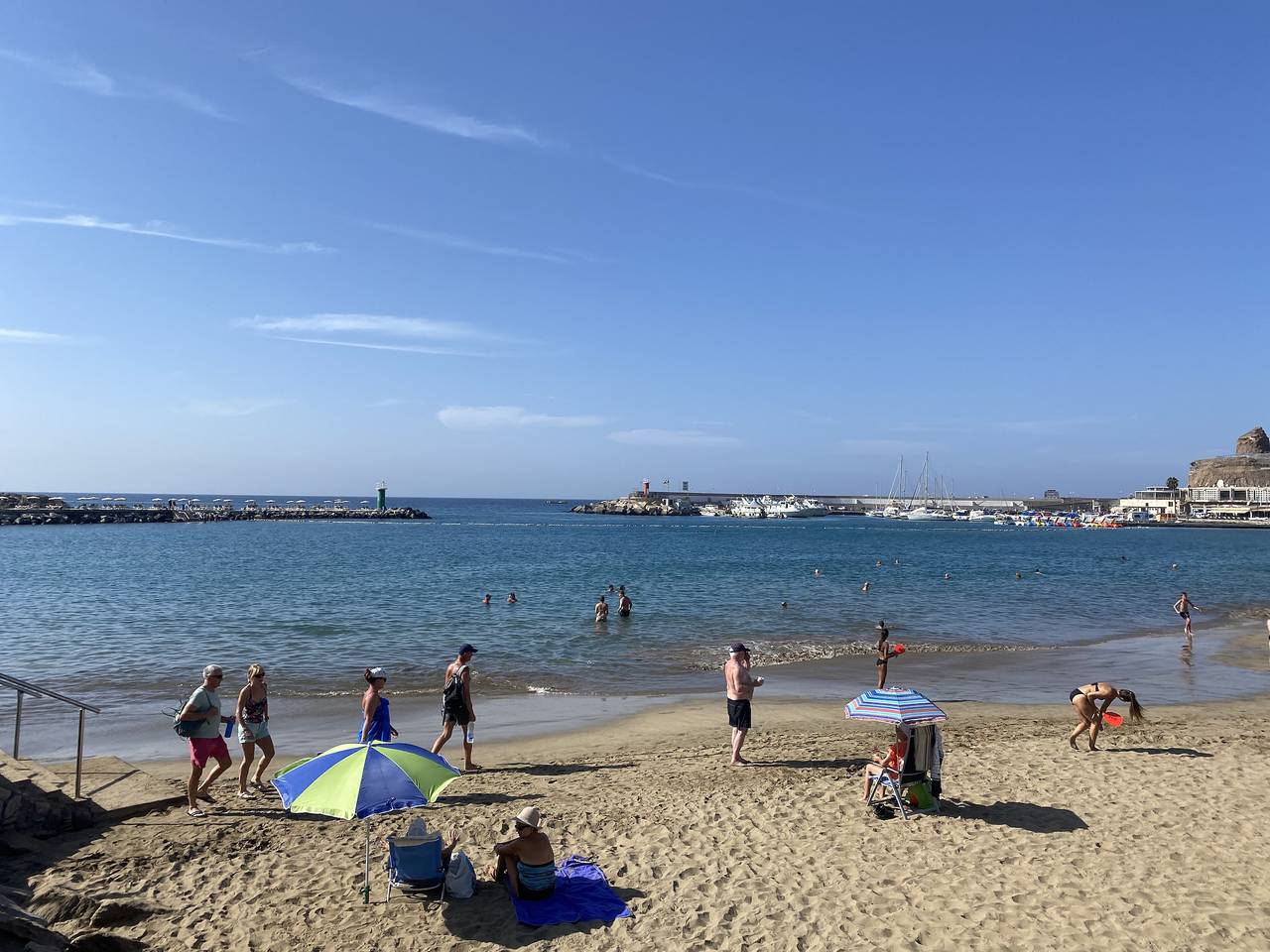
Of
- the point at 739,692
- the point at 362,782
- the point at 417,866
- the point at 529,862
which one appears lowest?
the point at 417,866

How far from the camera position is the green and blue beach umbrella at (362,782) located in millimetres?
6445

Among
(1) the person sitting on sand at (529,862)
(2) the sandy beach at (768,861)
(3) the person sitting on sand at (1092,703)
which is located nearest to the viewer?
(2) the sandy beach at (768,861)

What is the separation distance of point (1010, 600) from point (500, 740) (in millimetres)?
27941

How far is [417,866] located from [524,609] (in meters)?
23.4

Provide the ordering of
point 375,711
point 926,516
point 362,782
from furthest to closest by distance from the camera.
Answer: point 926,516 < point 375,711 < point 362,782

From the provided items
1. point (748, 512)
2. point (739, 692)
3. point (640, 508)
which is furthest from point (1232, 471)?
point (739, 692)

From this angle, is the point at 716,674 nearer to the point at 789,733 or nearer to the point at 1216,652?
the point at 789,733

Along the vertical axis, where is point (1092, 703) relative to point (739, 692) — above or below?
below

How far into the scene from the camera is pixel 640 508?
179 metres

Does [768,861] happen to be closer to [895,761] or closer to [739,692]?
[895,761]

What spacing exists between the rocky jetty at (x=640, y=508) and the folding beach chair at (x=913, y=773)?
16522cm

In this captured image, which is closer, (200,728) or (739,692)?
(200,728)

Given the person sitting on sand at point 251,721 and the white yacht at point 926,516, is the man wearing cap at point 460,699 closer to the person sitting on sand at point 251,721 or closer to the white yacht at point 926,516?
the person sitting on sand at point 251,721

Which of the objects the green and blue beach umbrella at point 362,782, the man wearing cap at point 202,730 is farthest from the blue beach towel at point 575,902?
the man wearing cap at point 202,730
